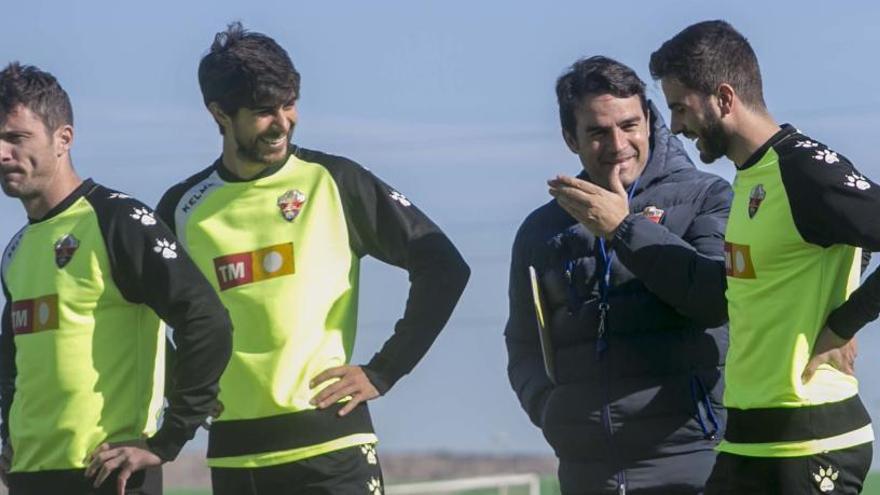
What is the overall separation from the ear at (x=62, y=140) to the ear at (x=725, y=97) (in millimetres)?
2123

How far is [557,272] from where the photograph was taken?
22.8ft

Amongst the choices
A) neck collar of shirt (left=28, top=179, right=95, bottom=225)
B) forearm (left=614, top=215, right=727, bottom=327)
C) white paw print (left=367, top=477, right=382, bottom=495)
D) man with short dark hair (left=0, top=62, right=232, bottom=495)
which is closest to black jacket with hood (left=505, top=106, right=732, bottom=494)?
forearm (left=614, top=215, right=727, bottom=327)

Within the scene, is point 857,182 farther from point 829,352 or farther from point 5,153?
point 5,153

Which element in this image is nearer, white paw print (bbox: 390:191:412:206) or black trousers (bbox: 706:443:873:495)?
black trousers (bbox: 706:443:873:495)

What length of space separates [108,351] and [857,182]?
233 cm

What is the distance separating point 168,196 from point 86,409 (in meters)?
0.91

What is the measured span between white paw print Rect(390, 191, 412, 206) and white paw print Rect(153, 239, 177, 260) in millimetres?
769

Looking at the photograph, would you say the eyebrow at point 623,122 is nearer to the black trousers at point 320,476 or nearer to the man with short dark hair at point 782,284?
the man with short dark hair at point 782,284

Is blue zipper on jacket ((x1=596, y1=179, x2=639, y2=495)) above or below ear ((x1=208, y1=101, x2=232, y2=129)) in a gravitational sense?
below

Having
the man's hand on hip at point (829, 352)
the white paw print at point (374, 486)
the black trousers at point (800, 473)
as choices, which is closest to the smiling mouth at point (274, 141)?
the white paw print at point (374, 486)

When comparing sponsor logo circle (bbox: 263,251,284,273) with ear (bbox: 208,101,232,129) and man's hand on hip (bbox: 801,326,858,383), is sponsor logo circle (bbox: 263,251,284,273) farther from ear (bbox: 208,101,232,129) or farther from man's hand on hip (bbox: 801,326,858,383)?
man's hand on hip (bbox: 801,326,858,383)

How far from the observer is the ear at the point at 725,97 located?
630 cm

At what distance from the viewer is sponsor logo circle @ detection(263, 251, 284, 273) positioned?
684 cm

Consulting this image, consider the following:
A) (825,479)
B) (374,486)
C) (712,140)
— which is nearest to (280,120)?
(374,486)
